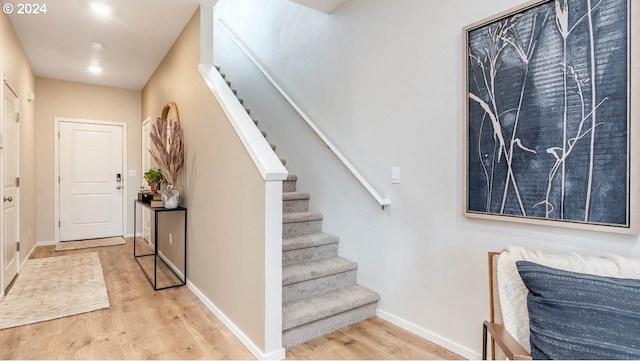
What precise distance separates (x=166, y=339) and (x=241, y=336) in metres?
0.50

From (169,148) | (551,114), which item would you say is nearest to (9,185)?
(169,148)

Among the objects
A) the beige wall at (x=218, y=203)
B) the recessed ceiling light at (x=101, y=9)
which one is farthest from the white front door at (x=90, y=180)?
the recessed ceiling light at (x=101, y=9)

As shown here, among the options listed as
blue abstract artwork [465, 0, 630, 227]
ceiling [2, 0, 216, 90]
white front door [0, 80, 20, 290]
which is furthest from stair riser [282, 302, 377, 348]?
ceiling [2, 0, 216, 90]

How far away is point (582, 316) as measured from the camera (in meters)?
1.16

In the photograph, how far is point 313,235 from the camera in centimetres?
304

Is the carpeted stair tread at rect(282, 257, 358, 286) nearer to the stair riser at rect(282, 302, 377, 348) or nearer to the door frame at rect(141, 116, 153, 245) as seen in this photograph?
the stair riser at rect(282, 302, 377, 348)

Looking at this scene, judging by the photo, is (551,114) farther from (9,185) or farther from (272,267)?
(9,185)

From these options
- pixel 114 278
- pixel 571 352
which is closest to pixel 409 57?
pixel 571 352

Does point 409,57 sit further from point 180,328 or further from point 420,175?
point 180,328

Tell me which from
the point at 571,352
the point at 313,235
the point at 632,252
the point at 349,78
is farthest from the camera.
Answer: the point at 313,235

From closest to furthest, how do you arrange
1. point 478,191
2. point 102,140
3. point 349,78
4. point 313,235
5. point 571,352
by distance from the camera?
point 571,352, point 478,191, point 349,78, point 313,235, point 102,140

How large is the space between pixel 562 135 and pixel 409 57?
1.09m

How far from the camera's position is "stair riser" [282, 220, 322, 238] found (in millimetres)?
2921

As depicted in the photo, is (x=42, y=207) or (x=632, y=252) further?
(x=42, y=207)
